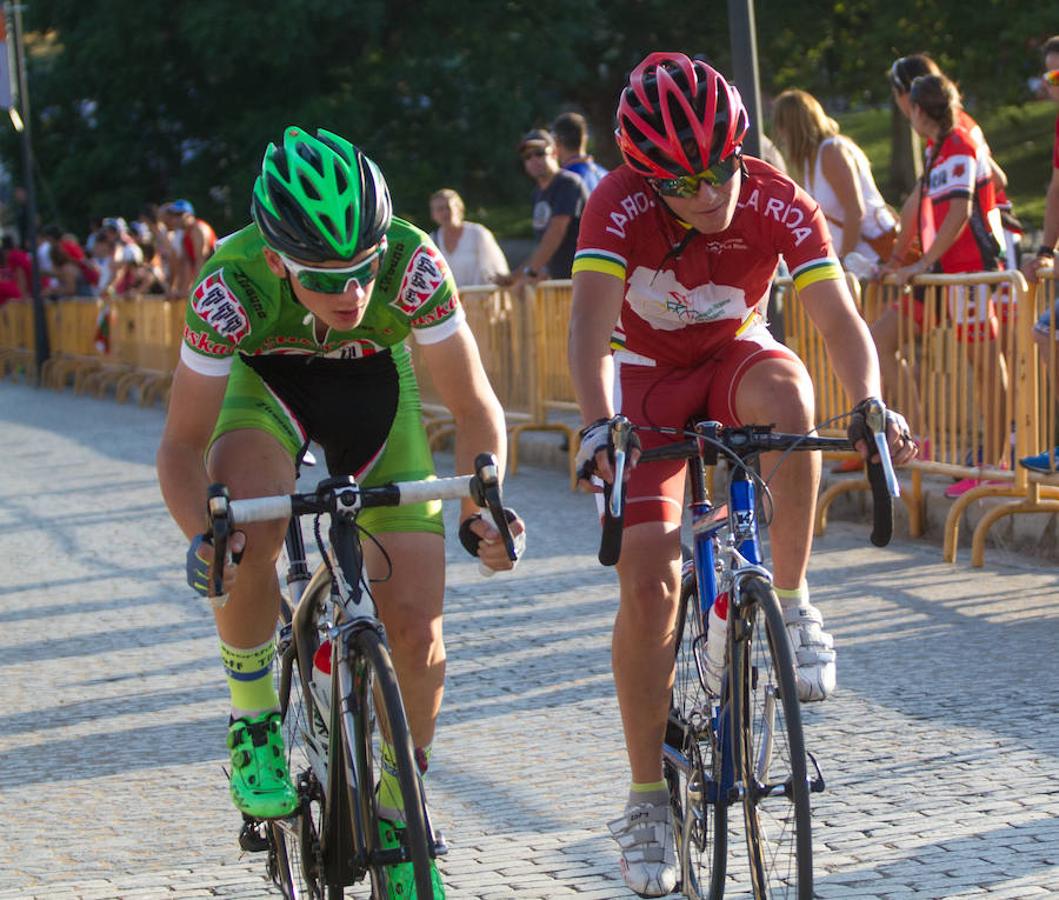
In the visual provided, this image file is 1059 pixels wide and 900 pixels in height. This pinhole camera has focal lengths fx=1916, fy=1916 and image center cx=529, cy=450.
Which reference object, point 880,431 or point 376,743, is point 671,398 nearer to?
point 880,431

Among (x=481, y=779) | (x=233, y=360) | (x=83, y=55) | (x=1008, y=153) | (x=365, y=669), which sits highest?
(x=83, y=55)

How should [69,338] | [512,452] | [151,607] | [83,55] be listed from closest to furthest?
[151,607]
[512,452]
[69,338]
[83,55]

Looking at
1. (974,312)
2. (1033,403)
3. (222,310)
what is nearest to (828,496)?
(974,312)

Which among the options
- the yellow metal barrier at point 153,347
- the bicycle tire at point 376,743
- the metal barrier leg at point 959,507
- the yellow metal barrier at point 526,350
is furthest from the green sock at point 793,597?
the yellow metal barrier at point 153,347

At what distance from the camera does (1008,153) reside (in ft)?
127

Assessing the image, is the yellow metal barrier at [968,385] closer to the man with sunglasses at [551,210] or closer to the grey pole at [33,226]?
the man with sunglasses at [551,210]

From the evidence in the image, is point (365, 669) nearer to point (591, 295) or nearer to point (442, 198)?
point (591, 295)

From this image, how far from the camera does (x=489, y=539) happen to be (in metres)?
4.04

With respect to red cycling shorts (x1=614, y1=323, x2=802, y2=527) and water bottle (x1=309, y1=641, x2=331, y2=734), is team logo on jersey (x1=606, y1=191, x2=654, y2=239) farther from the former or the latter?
water bottle (x1=309, y1=641, x2=331, y2=734)

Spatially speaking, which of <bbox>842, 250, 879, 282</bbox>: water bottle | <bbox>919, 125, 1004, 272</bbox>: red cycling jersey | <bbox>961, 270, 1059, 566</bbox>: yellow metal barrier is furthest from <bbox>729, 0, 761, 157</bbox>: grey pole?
<bbox>961, 270, 1059, 566</bbox>: yellow metal barrier

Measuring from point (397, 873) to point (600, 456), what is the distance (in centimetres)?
96

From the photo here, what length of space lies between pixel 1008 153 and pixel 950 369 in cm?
3082

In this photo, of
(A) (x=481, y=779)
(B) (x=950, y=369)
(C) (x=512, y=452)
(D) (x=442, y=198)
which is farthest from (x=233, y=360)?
(D) (x=442, y=198)

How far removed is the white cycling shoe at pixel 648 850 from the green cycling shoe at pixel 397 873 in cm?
70
